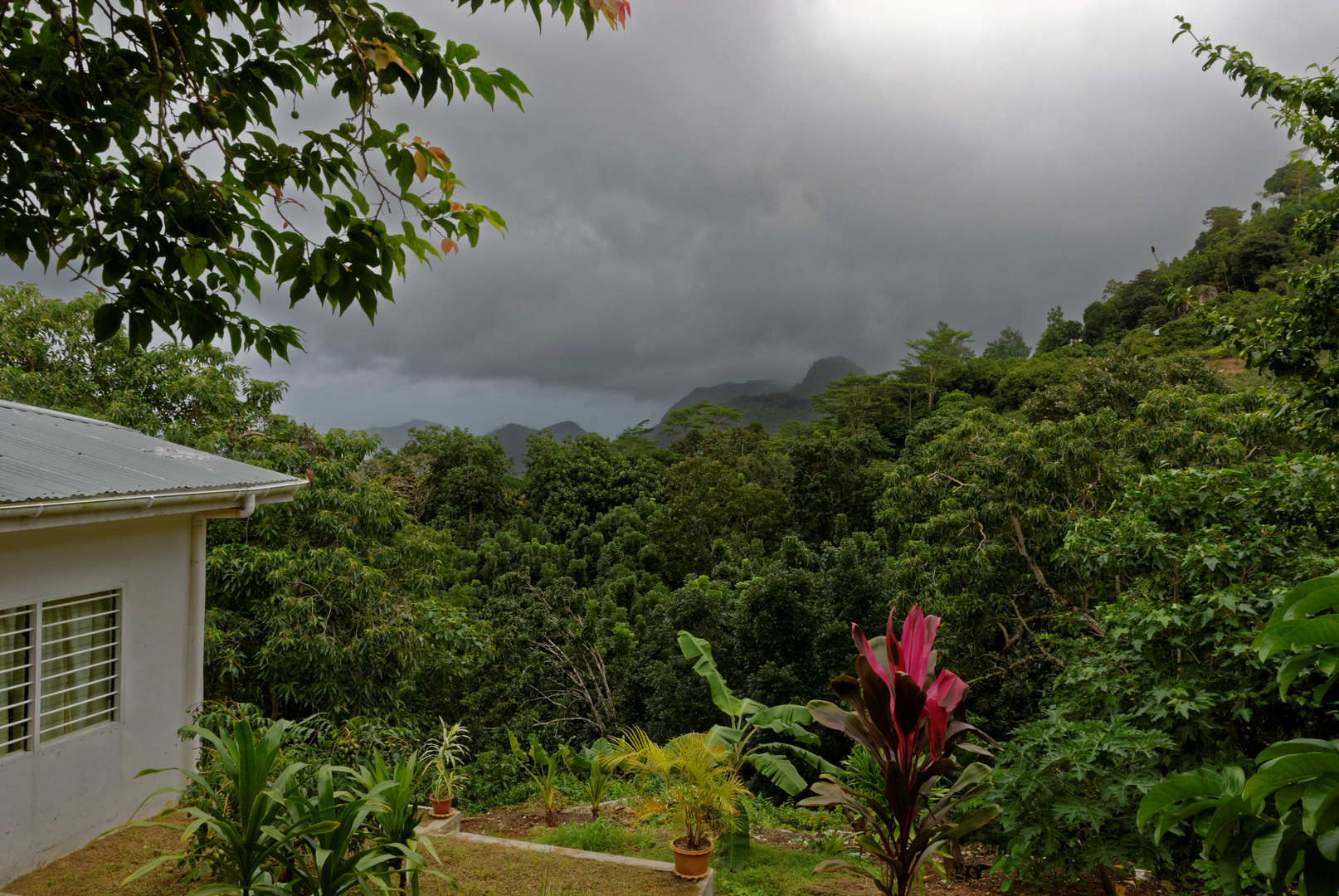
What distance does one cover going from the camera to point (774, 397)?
215 feet

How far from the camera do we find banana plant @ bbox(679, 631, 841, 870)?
5.02 meters

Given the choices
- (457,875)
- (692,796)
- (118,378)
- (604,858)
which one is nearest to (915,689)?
(692,796)

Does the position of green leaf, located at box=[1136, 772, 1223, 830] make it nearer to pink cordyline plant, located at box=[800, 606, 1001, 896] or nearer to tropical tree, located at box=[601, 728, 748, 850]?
pink cordyline plant, located at box=[800, 606, 1001, 896]

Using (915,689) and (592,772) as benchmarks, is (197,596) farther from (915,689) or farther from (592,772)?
(915,689)

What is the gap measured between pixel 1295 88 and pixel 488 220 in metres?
5.00

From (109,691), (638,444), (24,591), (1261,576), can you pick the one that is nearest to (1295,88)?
(1261,576)

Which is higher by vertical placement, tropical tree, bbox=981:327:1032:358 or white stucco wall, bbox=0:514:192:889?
tropical tree, bbox=981:327:1032:358

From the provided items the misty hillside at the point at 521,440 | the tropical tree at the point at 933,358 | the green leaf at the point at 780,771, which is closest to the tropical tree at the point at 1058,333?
the tropical tree at the point at 933,358

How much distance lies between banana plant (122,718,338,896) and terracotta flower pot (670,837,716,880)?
206 cm

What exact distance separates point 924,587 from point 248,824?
23.0ft

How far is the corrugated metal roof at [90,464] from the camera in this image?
4.05 m

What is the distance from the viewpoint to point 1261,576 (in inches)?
160

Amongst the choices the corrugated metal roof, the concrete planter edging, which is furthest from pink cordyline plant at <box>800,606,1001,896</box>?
the corrugated metal roof

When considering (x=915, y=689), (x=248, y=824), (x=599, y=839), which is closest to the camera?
(x=248, y=824)
